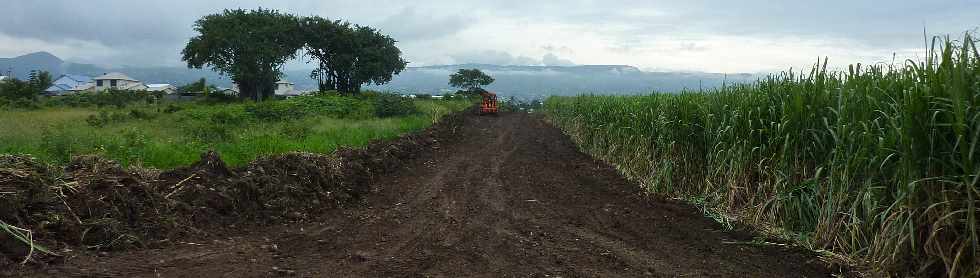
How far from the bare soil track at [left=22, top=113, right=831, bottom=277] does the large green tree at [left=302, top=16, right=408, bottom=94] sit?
4336cm

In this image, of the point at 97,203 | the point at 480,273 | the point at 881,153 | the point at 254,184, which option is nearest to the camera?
the point at 881,153

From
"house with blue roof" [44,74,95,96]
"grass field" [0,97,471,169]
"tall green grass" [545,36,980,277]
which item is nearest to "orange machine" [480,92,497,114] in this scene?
"grass field" [0,97,471,169]

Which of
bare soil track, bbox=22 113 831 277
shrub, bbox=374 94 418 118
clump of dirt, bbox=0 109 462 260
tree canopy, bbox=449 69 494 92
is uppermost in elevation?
tree canopy, bbox=449 69 494 92

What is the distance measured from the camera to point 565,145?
17984mm

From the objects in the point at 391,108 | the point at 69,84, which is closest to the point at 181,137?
the point at 391,108

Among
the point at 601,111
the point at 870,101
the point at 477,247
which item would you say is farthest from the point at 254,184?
the point at 601,111

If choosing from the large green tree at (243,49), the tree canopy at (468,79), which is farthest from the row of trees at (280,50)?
the tree canopy at (468,79)

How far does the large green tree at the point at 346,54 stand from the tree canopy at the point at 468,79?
1106 inches

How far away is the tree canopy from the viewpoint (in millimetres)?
82500

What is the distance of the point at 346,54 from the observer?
168 ft

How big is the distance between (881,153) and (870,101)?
1.99 ft

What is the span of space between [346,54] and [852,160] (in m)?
49.6

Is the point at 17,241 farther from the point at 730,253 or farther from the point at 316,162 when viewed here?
the point at 730,253

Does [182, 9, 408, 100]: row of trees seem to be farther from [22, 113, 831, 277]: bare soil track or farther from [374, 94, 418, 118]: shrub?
[22, 113, 831, 277]: bare soil track
